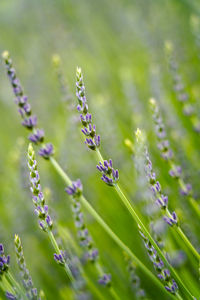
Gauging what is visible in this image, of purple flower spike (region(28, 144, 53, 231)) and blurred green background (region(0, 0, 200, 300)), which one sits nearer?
purple flower spike (region(28, 144, 53, 231))

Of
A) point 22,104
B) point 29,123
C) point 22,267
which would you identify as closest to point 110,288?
point 22,267

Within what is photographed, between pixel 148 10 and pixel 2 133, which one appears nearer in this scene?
pixel 2 133

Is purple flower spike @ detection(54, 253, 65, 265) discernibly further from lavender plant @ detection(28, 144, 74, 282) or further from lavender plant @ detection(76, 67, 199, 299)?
lavender plant @ detection(76, 67, 199, 299)

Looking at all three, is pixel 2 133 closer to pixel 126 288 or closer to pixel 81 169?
pixel 81 169

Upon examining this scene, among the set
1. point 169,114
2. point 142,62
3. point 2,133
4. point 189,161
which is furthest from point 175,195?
point 2,133

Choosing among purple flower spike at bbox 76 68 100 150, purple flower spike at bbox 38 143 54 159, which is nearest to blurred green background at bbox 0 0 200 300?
purple flower spike at bbox 38 143 54 159

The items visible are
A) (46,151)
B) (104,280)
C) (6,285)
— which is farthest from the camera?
(104,280)

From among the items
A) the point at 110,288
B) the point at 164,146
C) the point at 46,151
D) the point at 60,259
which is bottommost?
the point at 110,288

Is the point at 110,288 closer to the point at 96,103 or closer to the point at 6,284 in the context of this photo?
the point at 6,284
